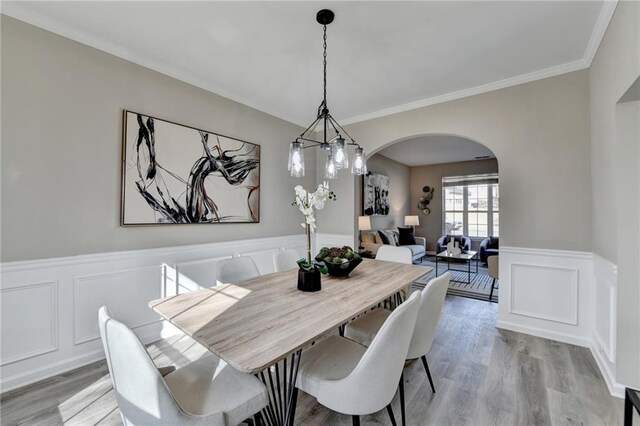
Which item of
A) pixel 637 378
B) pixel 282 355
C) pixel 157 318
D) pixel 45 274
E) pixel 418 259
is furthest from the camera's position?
pixel 418 259

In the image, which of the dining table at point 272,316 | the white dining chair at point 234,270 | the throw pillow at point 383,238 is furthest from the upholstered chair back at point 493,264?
the white dining chair at point 234,270

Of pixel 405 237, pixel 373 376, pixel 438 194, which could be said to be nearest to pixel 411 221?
pixel 405 237

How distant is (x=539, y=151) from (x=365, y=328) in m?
2.59

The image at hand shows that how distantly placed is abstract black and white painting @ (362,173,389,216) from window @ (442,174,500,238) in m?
2.09

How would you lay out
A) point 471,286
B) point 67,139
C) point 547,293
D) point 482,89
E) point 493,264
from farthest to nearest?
point 471,286, point 493,264, point 482,89, point 547,293, point 67,139

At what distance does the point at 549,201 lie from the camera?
2740 millimetres

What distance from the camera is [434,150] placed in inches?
252

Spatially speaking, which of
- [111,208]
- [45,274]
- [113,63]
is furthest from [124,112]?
[45,274]

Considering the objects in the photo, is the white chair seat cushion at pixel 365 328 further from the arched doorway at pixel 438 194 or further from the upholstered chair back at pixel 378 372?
the arched doorway at pixel 438 194

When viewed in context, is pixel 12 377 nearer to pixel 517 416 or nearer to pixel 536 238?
pixel 517 416

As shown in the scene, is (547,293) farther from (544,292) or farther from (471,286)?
(471,286)

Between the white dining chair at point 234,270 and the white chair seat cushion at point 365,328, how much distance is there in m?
0.95

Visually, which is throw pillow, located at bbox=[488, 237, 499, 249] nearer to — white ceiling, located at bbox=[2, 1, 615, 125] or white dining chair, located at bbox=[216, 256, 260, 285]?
white ceiling, located at bbox=[2, 1, 615, 125]

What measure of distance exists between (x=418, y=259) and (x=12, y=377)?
6682 millimetres
